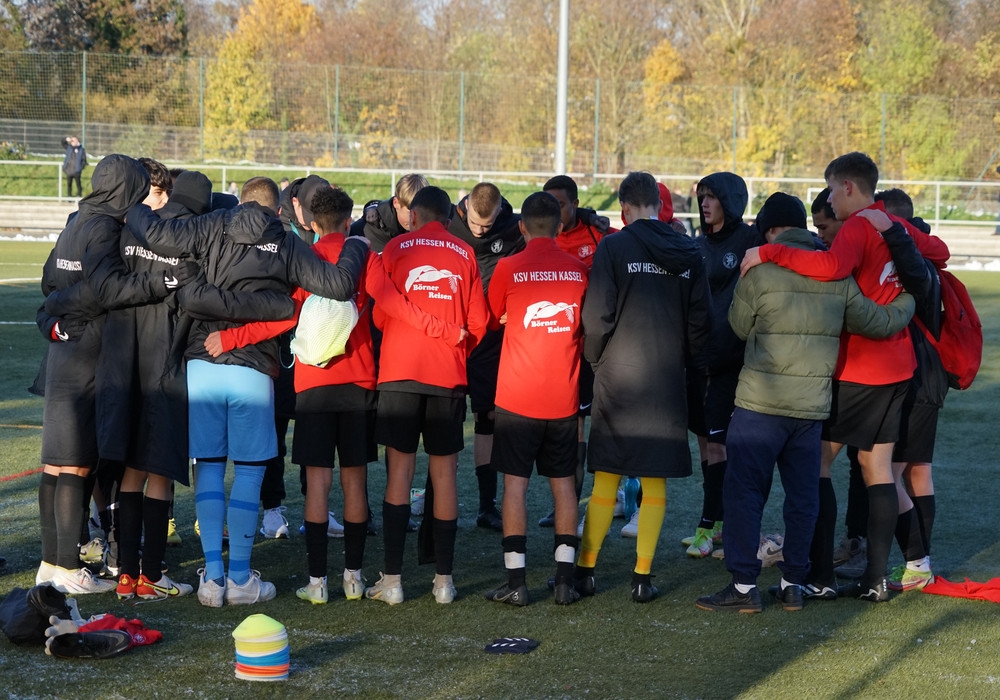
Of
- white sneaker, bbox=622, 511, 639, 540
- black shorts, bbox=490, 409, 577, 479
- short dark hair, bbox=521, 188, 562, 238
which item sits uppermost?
short dark hair, bbox=521, 188, 562, 238

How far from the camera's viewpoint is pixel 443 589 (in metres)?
5.17

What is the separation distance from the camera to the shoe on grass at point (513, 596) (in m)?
5.10

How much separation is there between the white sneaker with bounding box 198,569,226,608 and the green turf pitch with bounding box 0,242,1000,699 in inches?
1.7

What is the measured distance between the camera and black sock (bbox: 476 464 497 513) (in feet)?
21.7

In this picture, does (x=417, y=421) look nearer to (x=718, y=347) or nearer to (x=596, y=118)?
(x=718, y=347)

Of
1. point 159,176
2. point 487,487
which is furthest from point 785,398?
point 159,176

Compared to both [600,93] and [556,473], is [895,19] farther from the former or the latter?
[556,473]

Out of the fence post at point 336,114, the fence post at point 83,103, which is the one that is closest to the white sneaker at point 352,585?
the fence post at point 336,114

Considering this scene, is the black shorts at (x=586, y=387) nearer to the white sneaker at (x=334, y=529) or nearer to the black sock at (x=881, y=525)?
the white sneaker at (x=334, y=529)

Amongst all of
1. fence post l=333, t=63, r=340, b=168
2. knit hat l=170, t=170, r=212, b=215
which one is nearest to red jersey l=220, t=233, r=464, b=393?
knit hat l=170, t=170, r=212, b=215

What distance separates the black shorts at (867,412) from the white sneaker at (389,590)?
2.20 m

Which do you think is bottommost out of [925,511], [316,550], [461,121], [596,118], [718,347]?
[316,550]

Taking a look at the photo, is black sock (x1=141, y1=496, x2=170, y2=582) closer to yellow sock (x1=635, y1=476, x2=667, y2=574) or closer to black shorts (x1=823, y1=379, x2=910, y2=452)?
yellow sock (x1=635, y1=476, x2=667, y2=574)

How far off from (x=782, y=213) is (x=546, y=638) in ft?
7.60
